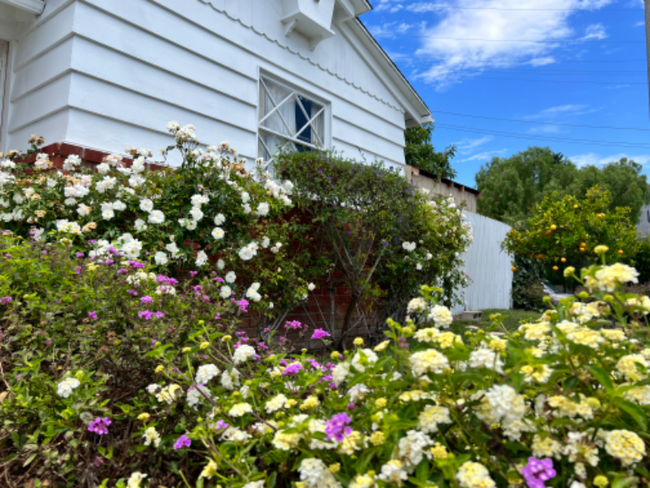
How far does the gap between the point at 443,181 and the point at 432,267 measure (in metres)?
5.25

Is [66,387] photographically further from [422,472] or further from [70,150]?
[70,150]

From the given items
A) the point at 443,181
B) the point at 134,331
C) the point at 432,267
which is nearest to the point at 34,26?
the point at 134,331

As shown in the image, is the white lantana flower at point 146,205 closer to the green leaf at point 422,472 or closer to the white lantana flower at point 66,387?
the white lantana flower at point 66,387

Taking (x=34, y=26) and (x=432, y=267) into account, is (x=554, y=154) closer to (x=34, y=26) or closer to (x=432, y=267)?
(x=432, y=267)

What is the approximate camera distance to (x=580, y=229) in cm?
672

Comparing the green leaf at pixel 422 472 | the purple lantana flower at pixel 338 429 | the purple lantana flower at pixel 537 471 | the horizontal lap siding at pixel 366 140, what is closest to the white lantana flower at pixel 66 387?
the purple lantana flower at pixel 338 429

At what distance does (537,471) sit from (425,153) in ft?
52.8

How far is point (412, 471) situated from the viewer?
38.0 inches

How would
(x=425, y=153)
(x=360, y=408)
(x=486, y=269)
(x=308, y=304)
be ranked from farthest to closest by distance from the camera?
(x=425, y=153) < (x=486, y=269) < (x=308, y=304) < (x=360, y=408)

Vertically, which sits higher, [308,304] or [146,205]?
[146,205]

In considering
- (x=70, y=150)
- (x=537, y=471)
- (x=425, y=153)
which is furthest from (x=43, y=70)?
(x=425, y=153)

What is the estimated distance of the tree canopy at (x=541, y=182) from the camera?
82.4 feet

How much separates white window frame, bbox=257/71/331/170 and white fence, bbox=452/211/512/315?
14.8ft

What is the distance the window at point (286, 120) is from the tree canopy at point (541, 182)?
19.6 m
